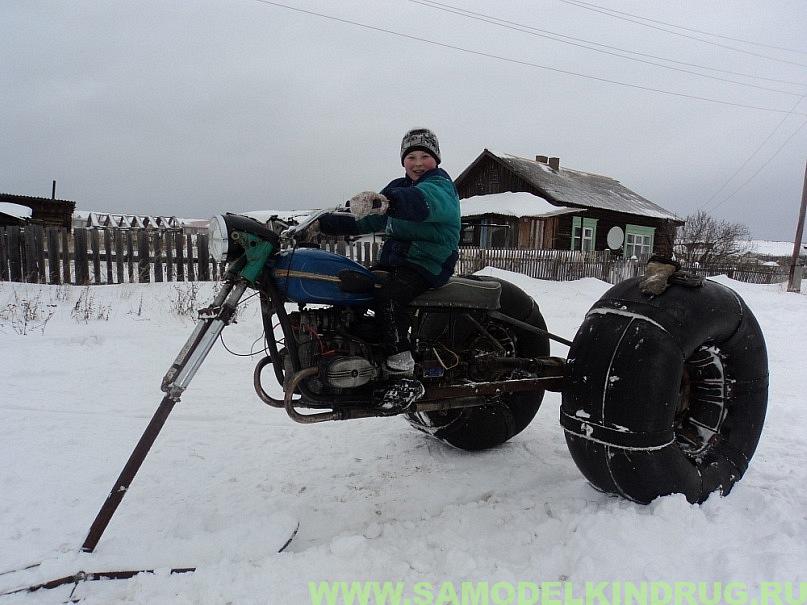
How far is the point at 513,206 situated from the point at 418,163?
20.5m

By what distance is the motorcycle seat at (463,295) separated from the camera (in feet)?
8.68

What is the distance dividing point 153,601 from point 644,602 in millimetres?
1814

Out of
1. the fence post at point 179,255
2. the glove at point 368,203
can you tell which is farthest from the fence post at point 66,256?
the glove at point 368,203

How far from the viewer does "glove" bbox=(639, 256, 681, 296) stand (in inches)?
98.0

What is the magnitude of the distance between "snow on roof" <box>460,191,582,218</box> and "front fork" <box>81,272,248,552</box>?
18471mm

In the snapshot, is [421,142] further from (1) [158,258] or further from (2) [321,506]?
(1) [158,258]

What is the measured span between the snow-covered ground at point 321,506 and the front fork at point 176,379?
0.17 meters

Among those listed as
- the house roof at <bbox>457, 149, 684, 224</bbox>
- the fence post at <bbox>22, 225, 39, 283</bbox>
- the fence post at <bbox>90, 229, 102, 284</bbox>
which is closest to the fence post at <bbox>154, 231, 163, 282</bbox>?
Answer: the fence post at <bbox>90, 229, 102, 284</bbox>

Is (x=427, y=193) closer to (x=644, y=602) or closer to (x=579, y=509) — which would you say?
(x=579, y=509)

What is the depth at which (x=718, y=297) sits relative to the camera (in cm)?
256

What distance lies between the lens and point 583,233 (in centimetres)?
2520

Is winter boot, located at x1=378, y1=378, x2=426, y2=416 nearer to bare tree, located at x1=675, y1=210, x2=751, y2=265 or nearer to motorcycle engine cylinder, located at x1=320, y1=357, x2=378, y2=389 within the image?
motorcycle engine cylinder, located at x1=320, y1=357, x2=378, y2=389

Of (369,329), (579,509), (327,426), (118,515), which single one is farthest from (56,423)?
(579,509)

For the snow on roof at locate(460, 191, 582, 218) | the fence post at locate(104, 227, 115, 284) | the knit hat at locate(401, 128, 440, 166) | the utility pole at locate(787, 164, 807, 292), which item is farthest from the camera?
the snow on roof at locate(460, 191, 582, 218)
